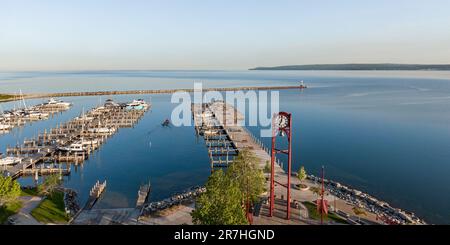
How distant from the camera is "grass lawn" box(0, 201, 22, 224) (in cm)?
4178

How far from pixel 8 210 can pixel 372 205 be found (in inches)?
1928

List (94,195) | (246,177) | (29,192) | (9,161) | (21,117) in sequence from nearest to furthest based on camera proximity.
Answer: (246,177) → (29,192) → (94,195) → (9,161) → (21,117)

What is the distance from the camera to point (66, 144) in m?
87.8

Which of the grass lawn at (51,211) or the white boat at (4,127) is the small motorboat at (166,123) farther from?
the grass lawn at (51,211)

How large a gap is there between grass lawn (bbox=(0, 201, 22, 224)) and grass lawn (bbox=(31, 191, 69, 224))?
2228 millimetres

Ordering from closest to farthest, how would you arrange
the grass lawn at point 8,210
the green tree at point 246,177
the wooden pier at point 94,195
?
the grass lawn at point 8,210
the green tree at point 246,177
the wooden pier at point 94,195

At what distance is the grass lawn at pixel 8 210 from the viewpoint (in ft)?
137

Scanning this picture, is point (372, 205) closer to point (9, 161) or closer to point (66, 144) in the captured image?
point (9, 161)

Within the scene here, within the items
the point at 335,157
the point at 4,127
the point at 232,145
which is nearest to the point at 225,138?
the point at 232,145

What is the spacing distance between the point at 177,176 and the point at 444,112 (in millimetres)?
120559

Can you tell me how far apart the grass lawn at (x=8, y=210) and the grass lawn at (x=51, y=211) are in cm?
223

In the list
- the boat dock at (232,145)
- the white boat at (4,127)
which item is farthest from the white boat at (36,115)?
the boat dock at (232,145)

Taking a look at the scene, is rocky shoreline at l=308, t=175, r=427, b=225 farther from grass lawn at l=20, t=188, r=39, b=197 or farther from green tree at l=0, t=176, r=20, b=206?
grass lawn at l=20, t=188, r=39, b=197

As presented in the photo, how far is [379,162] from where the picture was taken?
2953 inches
